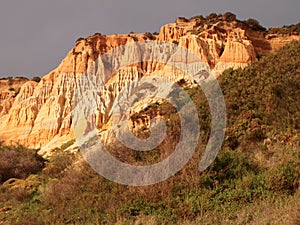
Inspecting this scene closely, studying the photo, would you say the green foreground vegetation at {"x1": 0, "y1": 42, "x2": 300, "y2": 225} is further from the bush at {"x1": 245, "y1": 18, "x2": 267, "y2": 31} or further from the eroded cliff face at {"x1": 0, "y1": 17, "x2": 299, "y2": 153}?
the bush at {"x1": 245, "y1": 18, "x2": 267, "y2": 31}

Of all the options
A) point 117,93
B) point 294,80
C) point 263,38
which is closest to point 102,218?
point 294,80

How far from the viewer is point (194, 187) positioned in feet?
33.7

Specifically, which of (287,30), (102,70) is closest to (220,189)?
(102,70)

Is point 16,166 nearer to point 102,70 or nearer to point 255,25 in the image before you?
A: point 102,70

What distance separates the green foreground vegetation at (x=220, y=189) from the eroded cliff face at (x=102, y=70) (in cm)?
2897

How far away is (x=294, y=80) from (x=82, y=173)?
8791 millimetres

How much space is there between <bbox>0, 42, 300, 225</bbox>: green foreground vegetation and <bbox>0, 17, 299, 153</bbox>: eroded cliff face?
1140 inches

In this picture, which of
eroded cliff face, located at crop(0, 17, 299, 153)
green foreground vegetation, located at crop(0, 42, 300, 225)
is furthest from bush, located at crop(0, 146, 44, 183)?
eroded cliff face, located at crop(0, 17, 299, 153)

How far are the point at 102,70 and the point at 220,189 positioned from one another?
152 feet

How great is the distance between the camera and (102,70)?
5531 cm

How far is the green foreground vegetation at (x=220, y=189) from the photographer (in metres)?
9.20

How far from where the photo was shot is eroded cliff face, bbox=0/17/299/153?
47.6 m

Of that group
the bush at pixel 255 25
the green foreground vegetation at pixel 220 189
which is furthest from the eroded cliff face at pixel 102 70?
the green foreground vegetation at pixel 220 189

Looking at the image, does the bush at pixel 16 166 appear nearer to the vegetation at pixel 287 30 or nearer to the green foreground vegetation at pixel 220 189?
the green foreground vegetation at pixel 220 189
